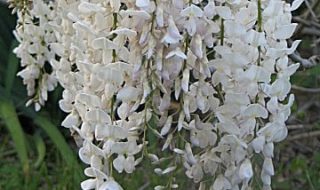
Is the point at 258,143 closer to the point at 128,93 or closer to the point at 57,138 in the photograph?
the point at 128,93

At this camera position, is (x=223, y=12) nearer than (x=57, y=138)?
Yes

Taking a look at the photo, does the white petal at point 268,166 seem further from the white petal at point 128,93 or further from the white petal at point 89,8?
the white petal at point 89,8

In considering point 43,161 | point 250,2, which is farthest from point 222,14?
point 43,161

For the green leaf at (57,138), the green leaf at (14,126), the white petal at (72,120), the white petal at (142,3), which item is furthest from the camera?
the green leaf at (14,126)

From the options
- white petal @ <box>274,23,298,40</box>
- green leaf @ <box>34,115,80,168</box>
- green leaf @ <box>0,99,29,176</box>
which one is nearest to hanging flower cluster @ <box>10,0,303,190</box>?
white petal @ <box>274,23,298,40</box>

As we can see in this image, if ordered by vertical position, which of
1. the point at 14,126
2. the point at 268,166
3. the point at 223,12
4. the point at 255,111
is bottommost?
the point at 14,126

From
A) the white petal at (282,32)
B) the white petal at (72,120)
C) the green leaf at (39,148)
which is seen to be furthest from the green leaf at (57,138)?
the white petal at (282,32)

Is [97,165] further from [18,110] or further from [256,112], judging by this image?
[18,110]

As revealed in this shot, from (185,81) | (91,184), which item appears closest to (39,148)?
(91,184)
